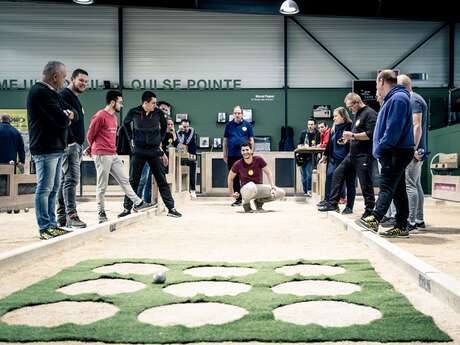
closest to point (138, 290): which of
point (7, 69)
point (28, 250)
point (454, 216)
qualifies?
point (28, 250)

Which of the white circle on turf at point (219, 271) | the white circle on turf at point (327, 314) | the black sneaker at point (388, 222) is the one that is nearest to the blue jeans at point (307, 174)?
the black sneaker at point (388, 222)

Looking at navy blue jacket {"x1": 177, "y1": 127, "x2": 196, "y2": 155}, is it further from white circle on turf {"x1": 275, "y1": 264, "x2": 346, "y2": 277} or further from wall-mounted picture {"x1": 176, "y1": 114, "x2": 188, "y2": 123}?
white circle on turf {"x1": 275, "y1": 264, "x2": 346, "y2": 277}

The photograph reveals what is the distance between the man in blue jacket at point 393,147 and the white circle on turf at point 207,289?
2.15m

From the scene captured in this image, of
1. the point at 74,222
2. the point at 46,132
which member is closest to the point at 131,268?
the point at 46,132

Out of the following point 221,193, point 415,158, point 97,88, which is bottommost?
point 221,193

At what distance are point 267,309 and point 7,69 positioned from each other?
52.4ft

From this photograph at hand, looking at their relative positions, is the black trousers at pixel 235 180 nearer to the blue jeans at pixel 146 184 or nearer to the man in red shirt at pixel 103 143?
the blue jeans at pixel 146 184

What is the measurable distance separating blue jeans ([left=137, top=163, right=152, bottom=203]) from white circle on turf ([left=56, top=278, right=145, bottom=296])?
15.5ft

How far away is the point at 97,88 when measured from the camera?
52.7 ft

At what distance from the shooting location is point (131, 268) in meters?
3.57

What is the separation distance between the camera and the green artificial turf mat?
2.07m

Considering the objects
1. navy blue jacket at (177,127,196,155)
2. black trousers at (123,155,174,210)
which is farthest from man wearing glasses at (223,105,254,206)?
navy blue jacket at (177,127,196,155)

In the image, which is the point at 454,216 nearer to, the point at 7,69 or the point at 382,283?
the point at 382,283

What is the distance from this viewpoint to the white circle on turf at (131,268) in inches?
136
